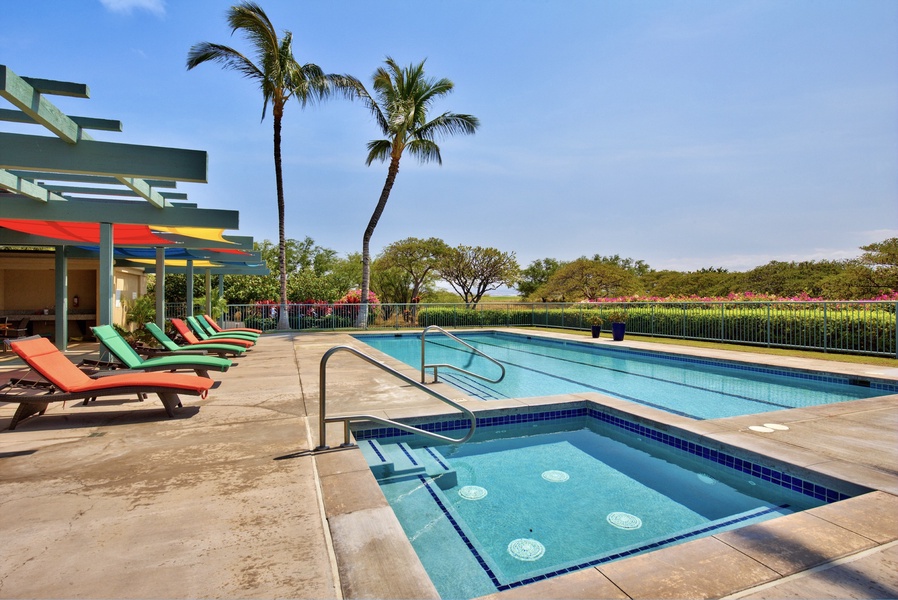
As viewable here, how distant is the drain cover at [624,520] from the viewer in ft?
10.5

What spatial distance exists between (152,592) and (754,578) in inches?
99.1

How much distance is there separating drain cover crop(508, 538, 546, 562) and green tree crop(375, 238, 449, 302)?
28.2 meters

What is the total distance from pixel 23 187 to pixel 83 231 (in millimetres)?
2552

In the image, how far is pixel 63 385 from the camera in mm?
4336

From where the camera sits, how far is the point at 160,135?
1195 cm

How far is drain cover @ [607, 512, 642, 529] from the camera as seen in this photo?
321cm

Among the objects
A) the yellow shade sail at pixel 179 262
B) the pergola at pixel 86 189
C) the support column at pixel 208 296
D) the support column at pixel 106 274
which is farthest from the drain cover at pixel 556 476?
the support column at pixel 208 296

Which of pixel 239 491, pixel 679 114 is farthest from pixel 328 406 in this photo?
pixel 679 114

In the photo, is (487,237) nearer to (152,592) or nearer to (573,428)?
(573,428)

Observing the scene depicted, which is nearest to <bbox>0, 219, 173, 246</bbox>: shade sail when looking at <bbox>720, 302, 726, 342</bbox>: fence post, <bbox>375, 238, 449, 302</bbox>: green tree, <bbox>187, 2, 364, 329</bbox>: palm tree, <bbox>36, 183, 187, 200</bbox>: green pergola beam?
<bbox>36, 183, 187, 200</bbox>: green pergola beam

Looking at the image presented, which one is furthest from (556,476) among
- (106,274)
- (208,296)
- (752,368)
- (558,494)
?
(208,296)

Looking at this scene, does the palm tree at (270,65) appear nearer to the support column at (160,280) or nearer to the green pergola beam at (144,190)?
the support column at (160,280)

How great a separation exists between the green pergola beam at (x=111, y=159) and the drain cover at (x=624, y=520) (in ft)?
19.3

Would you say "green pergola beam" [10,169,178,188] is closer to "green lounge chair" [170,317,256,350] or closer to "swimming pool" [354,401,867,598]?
"green lounge chair" [170,317,256,350]
